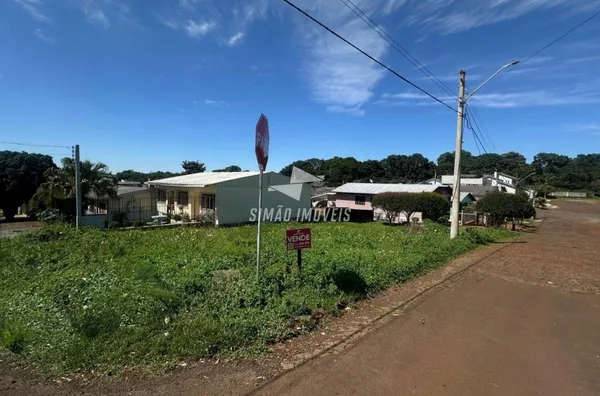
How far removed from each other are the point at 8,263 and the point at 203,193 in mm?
16072

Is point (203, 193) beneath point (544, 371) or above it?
above

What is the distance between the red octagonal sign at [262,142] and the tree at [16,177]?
39496mm

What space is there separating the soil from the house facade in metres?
17.0

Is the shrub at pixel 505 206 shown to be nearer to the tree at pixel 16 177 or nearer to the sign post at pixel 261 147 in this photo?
the sign post at pixel 261 147

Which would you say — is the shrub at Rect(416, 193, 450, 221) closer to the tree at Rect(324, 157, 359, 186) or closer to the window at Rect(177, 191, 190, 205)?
the window at Rect(177, 191, 190, 205)

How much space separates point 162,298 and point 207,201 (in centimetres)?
1921

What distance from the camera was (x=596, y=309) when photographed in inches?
234

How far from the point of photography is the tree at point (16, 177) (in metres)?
34.7

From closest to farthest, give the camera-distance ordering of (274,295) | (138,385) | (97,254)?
(138,385), (274,295), (97,254)

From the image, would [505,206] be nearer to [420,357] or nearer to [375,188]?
[375,188]

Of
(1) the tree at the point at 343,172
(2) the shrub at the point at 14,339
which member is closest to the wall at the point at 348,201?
(2) the shrub at the point at 14,339

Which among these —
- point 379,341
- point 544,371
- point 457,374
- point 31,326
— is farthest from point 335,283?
point 31,326

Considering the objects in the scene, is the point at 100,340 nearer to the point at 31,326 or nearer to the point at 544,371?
the point at 31,326

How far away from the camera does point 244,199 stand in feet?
77.0
